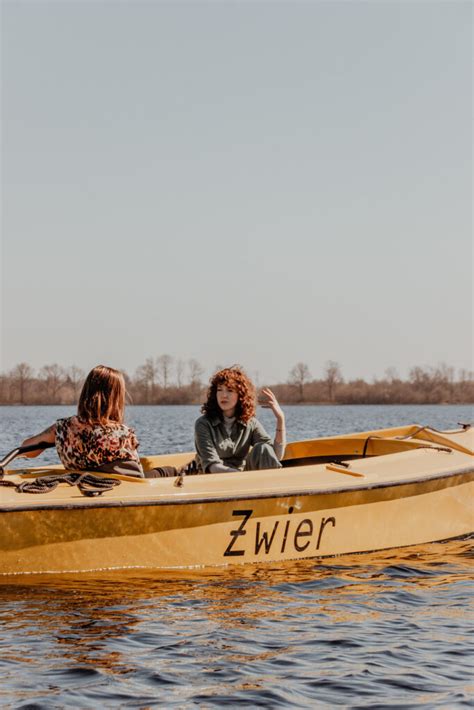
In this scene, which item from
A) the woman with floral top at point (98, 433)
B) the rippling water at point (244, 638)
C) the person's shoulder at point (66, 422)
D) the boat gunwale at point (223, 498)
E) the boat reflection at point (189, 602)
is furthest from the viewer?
the person's shoulder at point (66, 422)

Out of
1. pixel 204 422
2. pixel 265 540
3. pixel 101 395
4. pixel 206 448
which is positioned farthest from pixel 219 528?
pixel 101 395

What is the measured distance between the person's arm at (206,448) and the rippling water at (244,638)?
919 millimetres

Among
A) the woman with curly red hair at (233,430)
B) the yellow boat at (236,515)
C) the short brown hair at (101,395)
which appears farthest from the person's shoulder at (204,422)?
the short brown hair at (101,395)

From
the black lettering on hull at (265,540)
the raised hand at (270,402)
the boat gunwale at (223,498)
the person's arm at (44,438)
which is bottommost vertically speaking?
the black lettering on hull at (265,540)

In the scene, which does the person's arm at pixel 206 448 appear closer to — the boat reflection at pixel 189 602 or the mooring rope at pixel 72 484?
the boat reflection at pixel 189 602

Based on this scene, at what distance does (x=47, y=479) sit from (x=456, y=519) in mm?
3789

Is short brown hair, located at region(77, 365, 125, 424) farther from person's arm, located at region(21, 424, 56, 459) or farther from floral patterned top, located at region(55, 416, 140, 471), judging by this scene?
person's arm, located at region(21, 424, 56, 459)

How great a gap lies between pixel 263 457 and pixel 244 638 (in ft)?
8.10

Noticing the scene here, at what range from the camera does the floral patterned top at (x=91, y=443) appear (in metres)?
6.76

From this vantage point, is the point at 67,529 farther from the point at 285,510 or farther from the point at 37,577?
the point at 285,510

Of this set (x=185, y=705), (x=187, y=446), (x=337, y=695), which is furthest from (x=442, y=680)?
(x=187, y=446)

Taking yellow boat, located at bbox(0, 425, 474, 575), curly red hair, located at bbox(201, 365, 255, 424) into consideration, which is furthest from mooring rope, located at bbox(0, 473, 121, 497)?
curly red hair, located at bbox(201, 365, 255, 424)

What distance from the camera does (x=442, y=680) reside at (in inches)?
188

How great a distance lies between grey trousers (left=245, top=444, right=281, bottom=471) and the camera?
304 inches
